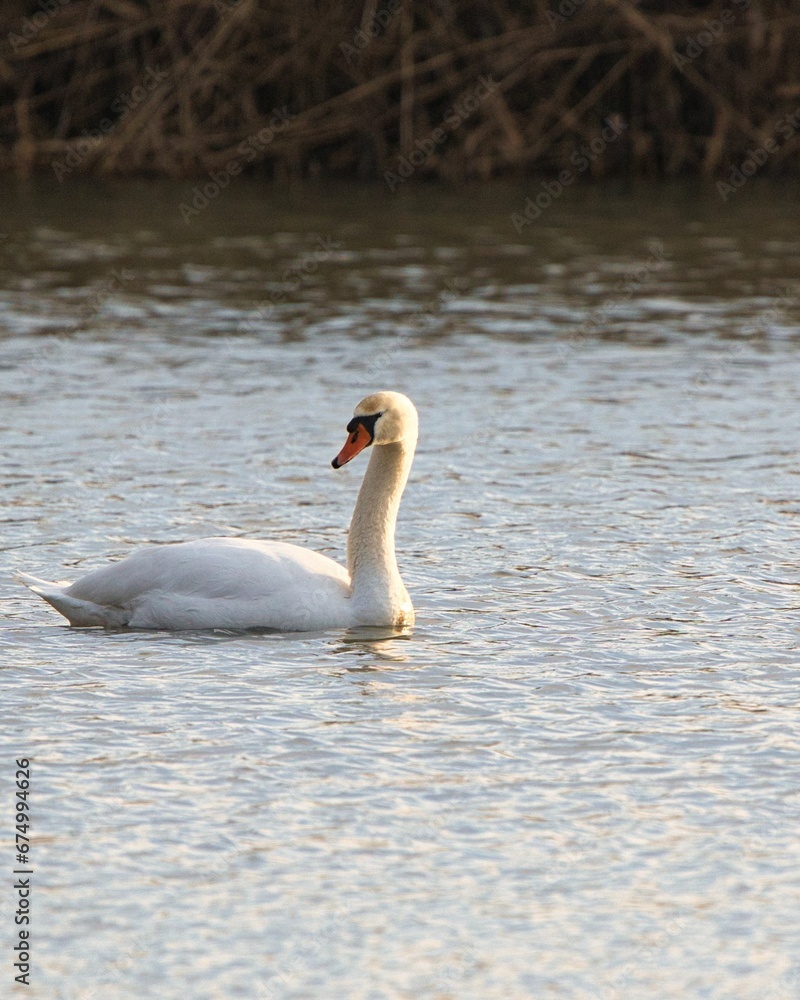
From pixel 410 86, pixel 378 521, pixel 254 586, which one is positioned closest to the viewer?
pixel 254 586

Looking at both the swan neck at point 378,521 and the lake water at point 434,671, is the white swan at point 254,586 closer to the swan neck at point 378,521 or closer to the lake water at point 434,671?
the swan neck at point 378,521

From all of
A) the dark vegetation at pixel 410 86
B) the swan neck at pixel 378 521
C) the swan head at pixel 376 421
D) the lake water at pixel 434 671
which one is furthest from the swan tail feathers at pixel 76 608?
the dark vegetation at pixel 410 86

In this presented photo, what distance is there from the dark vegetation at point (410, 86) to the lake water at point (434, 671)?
11.4m

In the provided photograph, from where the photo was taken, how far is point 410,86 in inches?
1189

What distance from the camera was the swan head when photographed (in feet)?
29.7

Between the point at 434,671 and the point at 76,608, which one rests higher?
the point at 76,608

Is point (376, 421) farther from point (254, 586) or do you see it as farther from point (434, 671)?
point (434, 671)

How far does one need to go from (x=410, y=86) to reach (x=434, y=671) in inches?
903

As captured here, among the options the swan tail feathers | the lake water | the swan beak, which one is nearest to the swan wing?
the swan tail feathers

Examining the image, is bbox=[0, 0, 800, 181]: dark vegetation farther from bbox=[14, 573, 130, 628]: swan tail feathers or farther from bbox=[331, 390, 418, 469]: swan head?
bbox=[14, 573, 130, 628]: swan tail feathers

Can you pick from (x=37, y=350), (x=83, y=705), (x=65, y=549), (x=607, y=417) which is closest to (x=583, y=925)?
(x=83, y=705)

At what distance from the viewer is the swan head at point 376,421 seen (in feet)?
29.7

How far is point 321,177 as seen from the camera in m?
31.0

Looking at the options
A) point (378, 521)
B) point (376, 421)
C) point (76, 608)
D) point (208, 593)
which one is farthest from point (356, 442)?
point (76, 608)
